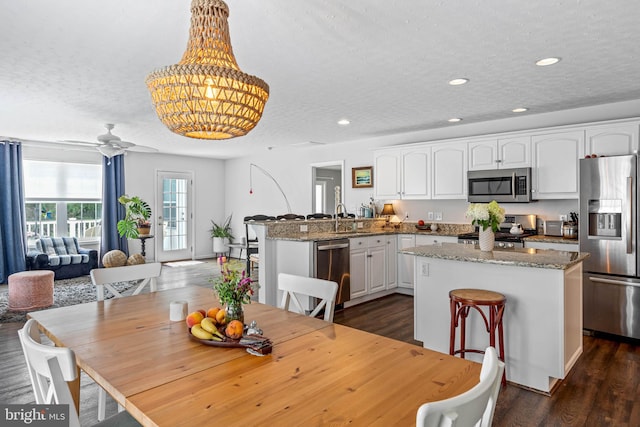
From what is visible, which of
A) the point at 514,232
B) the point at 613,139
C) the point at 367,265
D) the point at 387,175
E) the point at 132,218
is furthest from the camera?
the point at 132,218

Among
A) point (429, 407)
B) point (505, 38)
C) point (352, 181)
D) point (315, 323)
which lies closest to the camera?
point (429, 407)

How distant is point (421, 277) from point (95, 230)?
7.05 m

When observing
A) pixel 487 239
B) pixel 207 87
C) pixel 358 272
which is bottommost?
pixel 358 272

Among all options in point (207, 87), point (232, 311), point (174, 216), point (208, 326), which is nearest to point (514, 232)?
point (232, 311)

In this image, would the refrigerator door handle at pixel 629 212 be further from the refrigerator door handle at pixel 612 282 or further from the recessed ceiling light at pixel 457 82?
the recessed ceiling light at pixel 457 82

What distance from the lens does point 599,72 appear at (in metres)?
3.34

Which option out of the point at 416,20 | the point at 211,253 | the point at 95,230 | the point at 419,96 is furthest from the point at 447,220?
the point at 95,230

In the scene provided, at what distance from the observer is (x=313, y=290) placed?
2.27m

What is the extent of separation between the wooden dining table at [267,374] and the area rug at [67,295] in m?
3.42

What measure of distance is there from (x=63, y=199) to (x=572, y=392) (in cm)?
832

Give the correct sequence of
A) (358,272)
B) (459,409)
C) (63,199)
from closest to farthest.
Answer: (459,409), (358,272), (63,199)

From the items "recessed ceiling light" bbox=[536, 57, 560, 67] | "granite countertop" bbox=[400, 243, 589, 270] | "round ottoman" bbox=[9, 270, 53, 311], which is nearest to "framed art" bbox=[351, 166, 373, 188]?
"granite countertop" bbox=[400, 243, 589, 270]

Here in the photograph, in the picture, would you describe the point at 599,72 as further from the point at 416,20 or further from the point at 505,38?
the point at 416,20

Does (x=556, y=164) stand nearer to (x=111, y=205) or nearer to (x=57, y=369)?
(x=57, y=369)
